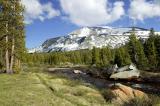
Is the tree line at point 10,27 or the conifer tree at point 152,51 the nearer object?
the tree line at point 10,27

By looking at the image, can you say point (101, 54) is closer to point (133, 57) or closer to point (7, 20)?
point (133, 57)

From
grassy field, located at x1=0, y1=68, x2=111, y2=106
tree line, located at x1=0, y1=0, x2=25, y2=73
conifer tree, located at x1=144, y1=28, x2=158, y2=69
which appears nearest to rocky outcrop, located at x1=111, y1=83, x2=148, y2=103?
grassy field, located at x1=0, y1=68, x2=111, y2=106

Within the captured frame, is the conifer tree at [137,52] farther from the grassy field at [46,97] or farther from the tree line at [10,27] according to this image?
the grassy field at [46,97]

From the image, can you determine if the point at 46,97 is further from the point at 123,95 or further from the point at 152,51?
the point at 152,51

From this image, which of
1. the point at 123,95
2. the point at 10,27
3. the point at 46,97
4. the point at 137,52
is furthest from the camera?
the point at 137,52

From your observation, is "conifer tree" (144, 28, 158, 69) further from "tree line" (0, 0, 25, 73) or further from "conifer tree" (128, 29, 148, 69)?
"tree line" (0, 0, 25, 73)

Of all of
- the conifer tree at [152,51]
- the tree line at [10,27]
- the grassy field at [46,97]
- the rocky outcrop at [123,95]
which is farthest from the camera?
the conifer tree at [152,51]

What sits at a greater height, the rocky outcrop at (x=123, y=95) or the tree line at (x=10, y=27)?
the tree line at (x=10, y=27)

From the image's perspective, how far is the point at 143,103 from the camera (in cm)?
1836

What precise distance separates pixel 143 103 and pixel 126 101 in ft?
9.21

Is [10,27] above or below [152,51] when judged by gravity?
above

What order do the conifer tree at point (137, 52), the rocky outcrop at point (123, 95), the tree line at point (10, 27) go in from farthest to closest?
the conifer tree at point (137, 52)
the tree line at point (10, 27)
the rocky outcrop at point (123, 95)

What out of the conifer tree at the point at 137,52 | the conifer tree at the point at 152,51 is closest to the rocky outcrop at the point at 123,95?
the conifer tree at the point at 152,51

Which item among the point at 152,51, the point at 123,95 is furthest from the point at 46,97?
the point at 152,51
